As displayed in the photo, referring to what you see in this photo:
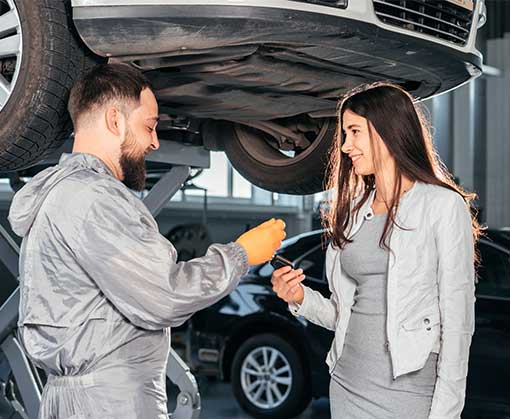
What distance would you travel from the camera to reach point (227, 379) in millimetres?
5969

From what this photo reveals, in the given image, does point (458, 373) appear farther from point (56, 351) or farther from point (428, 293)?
point (56, 351)

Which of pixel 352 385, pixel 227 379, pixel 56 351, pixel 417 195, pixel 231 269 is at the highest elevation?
pixel 417 195

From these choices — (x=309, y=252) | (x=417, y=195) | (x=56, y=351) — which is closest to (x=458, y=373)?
(x=417, y=195)

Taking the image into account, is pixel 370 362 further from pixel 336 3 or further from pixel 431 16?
pixel 431 16

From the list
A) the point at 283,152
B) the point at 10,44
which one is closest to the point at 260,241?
the point at 10,44

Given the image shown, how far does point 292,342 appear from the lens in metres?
5.51

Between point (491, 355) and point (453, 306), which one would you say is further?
point (491, 355)

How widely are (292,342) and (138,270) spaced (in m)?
3.80

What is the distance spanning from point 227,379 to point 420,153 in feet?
13.3

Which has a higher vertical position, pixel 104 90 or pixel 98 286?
pixel 104 90

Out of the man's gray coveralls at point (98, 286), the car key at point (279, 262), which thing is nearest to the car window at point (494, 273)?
the car key at point (279, 262)

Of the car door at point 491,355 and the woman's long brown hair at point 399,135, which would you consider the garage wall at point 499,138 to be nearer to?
the car door at point 491,355

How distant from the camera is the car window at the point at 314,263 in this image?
5.47 metres

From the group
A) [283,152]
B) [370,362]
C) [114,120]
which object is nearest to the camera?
[114,120]
